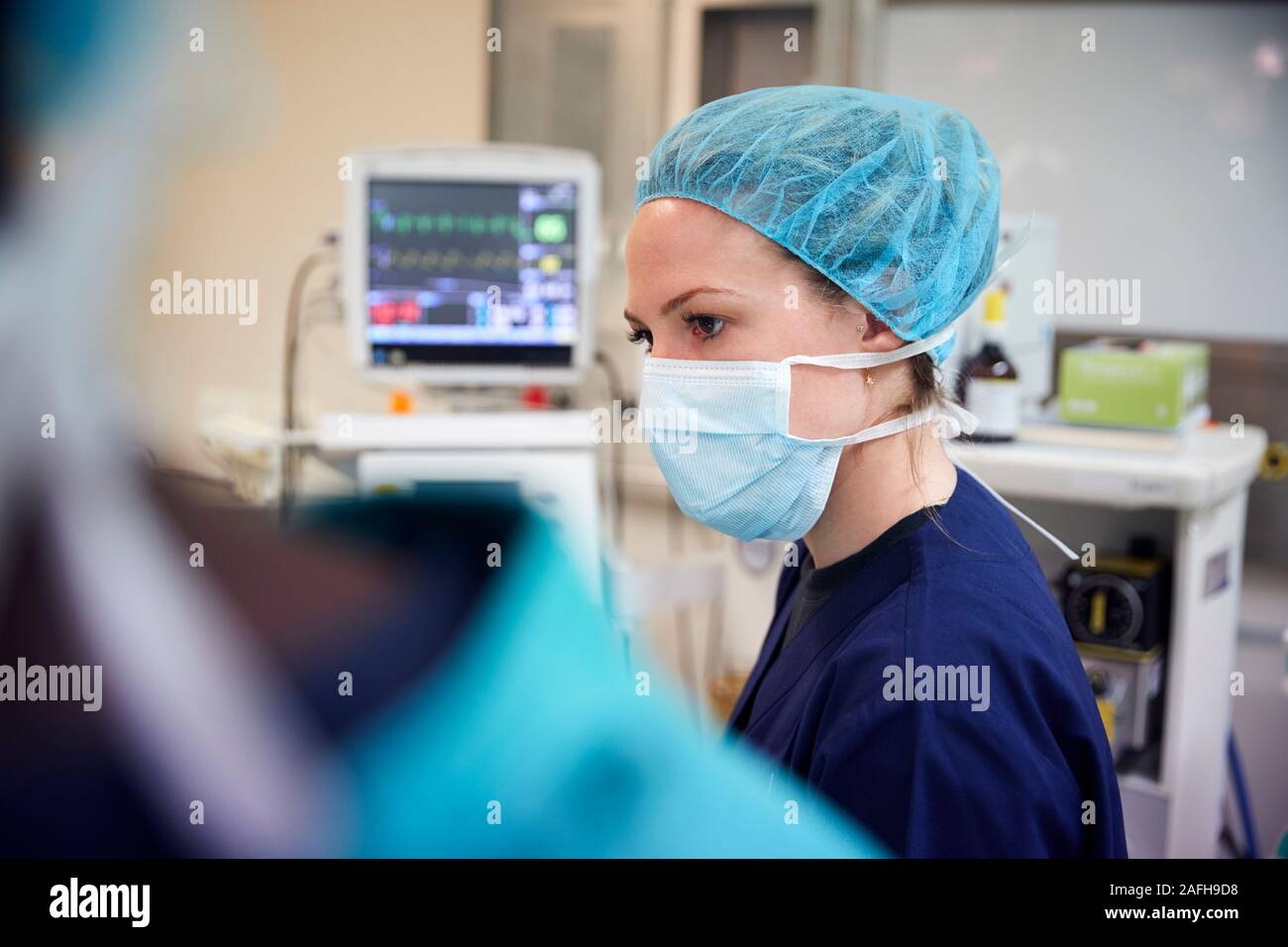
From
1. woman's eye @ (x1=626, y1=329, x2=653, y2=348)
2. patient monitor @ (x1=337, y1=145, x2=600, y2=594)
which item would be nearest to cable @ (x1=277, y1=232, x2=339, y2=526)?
patient monitor @ (x1=337, y1=145, x2=600, y2=594)

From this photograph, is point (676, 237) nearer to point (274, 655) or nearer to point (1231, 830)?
point (274, 655)

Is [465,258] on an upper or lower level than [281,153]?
lower

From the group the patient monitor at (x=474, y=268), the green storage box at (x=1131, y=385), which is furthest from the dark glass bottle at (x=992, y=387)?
the patient monitor at (x=474, y=268)

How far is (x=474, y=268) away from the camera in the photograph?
82.9 inches

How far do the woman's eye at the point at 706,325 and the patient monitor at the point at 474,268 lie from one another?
A: 3.54 feet

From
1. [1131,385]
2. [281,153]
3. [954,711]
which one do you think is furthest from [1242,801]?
[281,153]

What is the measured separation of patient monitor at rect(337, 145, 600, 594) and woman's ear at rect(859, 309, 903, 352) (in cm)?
108

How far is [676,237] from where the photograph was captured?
3.02 ft

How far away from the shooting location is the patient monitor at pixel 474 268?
2.08 metres

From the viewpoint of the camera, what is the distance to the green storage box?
2.13m

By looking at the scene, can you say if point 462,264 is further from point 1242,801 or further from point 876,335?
point 1242,801

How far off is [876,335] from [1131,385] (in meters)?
1.40

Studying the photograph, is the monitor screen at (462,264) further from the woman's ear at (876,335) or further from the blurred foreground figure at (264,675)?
the woman's ear at (876,335)

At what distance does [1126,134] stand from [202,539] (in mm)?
2269
